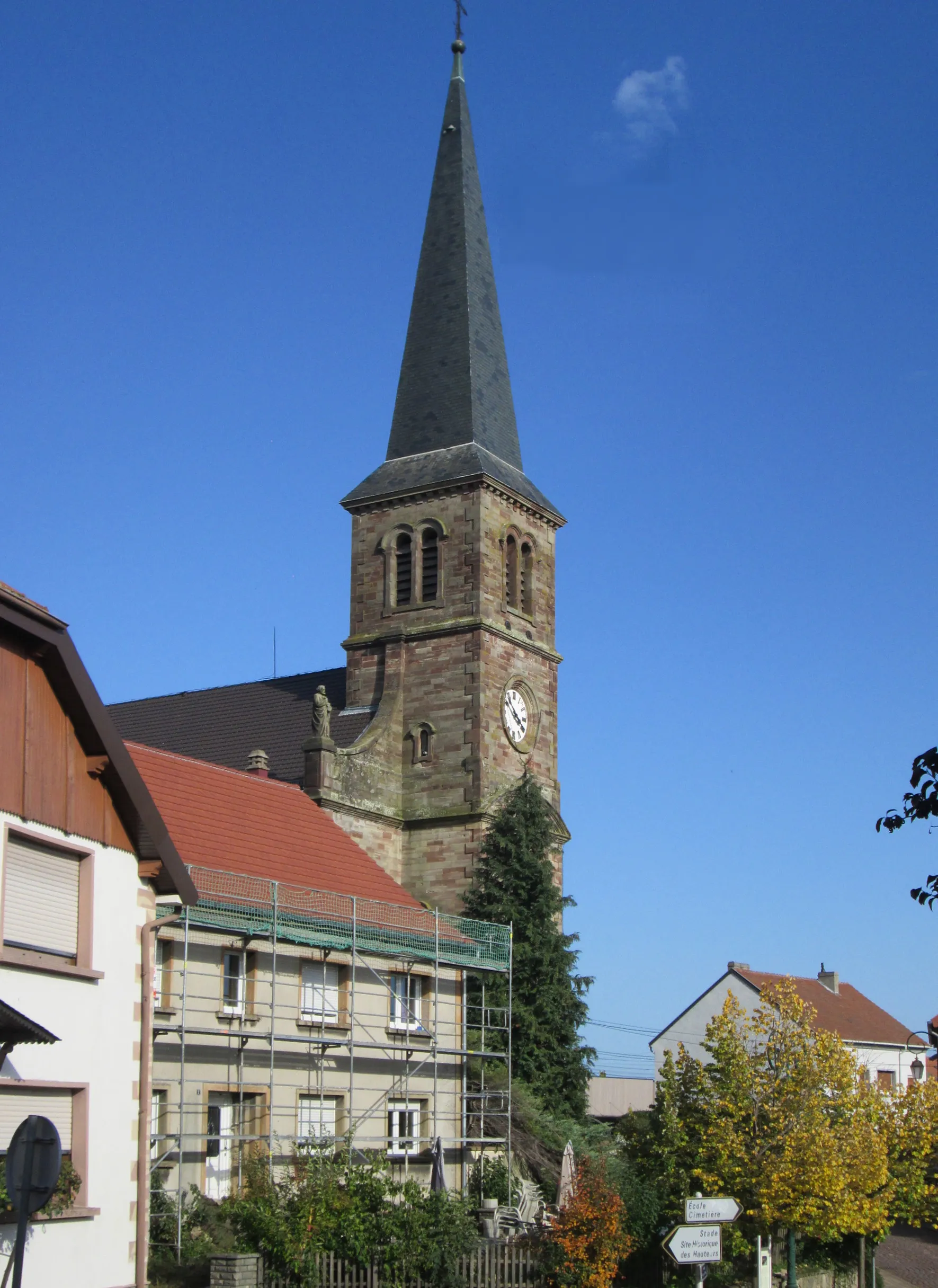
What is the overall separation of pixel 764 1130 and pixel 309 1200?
9924 millimetres

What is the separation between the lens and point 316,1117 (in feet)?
92.6

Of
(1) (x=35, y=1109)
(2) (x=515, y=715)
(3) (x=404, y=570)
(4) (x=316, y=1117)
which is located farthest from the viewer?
(3) (x=404, y=570)

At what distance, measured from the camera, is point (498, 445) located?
1918 inches

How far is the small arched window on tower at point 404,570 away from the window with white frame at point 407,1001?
1694 cm

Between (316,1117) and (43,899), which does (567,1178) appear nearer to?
(316,1117)

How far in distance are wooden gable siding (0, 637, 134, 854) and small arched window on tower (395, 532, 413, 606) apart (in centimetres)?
2988

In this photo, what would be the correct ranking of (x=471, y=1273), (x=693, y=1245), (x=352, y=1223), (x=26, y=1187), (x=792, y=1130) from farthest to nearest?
(x=792, y=1130) → (x=471, y=1273) → (x=352, y=1223) → (x=693, y=1245) → (x=26, y=1187)

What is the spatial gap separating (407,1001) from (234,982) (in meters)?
4.99

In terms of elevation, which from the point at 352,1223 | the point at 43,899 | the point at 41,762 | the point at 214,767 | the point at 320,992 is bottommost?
the point at 352,1223

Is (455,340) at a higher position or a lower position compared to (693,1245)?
higher

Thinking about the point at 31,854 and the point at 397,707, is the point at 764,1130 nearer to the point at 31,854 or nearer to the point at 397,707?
the point at 31,854

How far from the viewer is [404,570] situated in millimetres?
47250

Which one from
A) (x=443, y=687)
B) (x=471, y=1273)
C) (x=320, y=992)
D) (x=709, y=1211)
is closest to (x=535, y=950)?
(x=443, y=687)

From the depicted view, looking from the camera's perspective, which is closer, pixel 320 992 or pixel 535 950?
pixel 320 992
